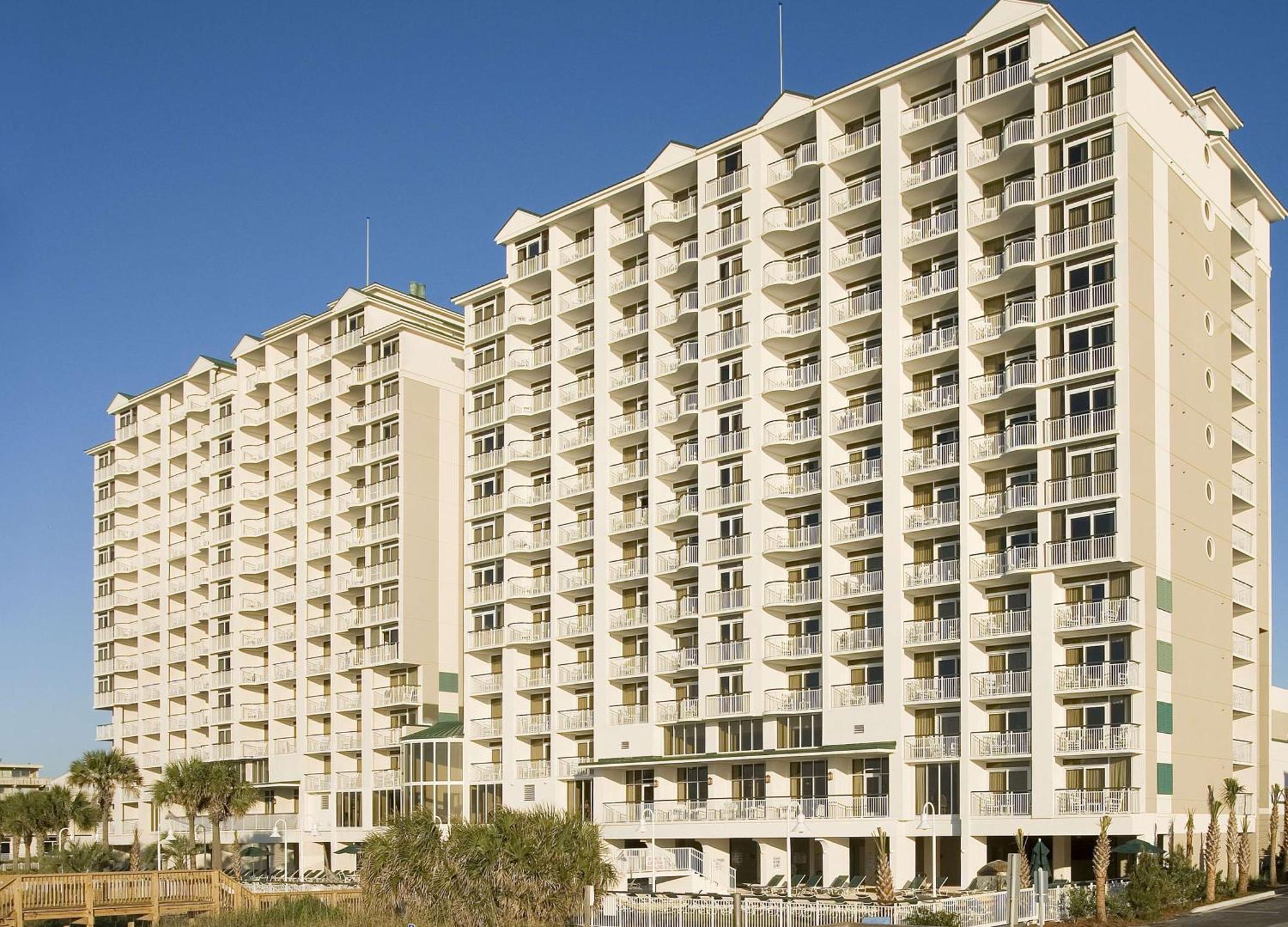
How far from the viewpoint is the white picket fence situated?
1734 inches

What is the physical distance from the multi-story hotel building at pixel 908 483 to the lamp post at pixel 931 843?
14.4 inches

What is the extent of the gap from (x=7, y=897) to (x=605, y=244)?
41.7 m

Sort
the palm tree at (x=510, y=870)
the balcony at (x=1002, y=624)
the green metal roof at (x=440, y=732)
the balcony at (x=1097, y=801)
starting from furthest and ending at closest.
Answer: the green metal roof at (x=440, y=732) → the balcony at (x=1002, y=624) → the balcony at (x=1097, y=801) → the palm tree at (x=510, y=870)

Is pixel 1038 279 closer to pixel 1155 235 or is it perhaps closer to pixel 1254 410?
pixel 1155 235

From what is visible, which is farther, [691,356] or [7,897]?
[691,356]

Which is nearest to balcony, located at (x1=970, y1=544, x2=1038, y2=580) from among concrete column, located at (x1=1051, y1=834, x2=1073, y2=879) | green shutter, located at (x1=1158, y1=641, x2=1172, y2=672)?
green shutter, located at (x1=1158, y1=641, x2=1172, y2=672)

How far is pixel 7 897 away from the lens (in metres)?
49.4

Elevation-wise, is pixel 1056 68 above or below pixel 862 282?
above

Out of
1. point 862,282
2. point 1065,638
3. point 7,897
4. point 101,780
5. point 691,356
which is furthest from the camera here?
point 101,780

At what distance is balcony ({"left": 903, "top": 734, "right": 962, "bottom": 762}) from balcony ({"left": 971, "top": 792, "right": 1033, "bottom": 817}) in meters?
1.95

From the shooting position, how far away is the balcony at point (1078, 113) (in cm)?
5828

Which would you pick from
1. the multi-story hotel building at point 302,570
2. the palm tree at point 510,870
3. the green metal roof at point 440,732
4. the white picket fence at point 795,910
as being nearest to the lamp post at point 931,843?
the white picket fence at point 795,910

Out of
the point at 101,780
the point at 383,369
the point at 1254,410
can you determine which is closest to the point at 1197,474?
the point at 1254,410

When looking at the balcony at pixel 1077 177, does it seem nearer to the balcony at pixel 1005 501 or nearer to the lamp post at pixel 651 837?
the balcony at pixel 1005 501
